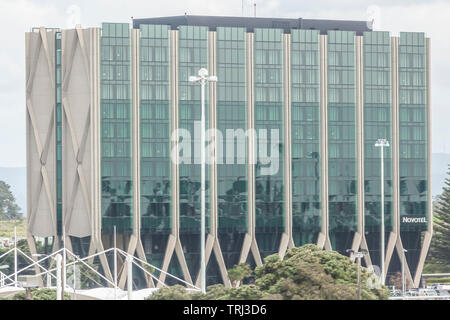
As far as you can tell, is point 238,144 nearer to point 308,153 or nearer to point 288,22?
point 308,153

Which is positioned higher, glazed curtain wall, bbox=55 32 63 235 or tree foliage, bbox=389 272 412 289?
glazed curtain wall, bbox=55 32 63 235

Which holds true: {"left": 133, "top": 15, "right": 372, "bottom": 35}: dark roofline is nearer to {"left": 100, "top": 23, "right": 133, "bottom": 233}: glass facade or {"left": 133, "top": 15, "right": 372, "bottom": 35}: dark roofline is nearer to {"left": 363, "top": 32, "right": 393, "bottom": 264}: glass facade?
{"left": 363, "top": 32, "right": 393, "bottom": 264}: glass facade

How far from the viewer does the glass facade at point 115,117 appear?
105 m

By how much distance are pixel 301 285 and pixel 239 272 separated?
2112 inches

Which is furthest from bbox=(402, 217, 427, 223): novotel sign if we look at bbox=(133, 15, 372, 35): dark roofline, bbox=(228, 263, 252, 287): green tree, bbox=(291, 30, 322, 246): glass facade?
bbox=(133, 15, 372, 35): dark roofline

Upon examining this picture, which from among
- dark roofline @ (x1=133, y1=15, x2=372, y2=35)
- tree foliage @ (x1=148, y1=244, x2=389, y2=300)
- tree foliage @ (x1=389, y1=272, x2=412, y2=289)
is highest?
dark roofline @ (x1=133, y1=15, x2=372, y2=35)

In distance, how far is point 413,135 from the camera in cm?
11188

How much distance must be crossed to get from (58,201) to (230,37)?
33717mm

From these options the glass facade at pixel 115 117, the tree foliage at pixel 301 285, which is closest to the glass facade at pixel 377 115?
the glass facade at pixel 115 117

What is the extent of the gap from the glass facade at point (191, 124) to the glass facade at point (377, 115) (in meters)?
23.5

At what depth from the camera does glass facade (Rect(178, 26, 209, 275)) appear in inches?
4158

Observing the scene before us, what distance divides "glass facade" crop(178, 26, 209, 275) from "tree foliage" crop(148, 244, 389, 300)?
137 feet

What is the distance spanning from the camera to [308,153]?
109 m
